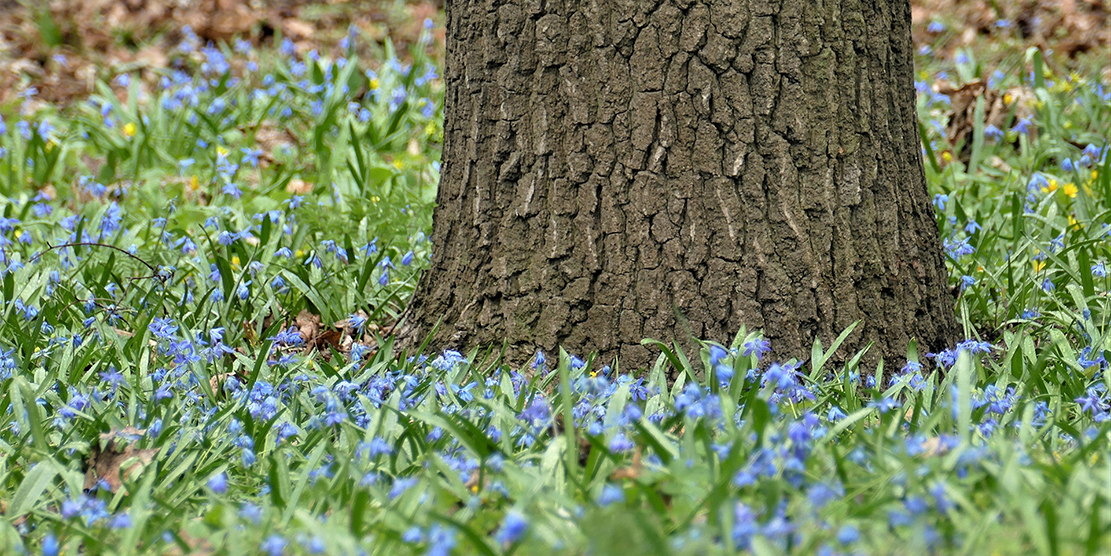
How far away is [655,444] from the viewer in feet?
5.41

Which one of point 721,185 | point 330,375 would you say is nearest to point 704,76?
point 721,185

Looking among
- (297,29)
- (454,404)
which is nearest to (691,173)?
(454,404)

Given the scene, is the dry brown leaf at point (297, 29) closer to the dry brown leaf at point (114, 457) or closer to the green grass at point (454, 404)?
the green grass at point (454, 404)

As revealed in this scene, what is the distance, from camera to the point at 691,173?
229 cm

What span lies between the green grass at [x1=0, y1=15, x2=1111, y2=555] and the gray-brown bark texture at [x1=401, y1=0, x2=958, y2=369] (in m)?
0.14

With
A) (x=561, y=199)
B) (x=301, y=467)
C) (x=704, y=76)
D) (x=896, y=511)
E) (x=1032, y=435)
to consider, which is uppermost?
(x=704, y=76)

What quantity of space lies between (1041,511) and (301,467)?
4.37 ft

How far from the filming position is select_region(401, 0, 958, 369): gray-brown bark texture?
7.34 feet

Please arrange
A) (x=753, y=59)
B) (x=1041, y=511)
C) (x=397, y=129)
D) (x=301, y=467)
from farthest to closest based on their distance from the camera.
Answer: (x=397, y=129), (x=753, y=59), (x=301, y=467), (x=1041, y=511)

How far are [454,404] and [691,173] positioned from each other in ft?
2.54

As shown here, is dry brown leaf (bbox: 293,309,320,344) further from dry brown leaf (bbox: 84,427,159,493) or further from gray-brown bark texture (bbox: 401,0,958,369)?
dry brown leaf (bbox: 84,427,159,493)

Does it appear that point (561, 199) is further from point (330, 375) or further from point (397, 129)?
point (397, 129)

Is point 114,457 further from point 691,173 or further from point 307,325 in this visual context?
point 691,173

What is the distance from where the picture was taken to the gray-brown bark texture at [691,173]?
2238 mm
